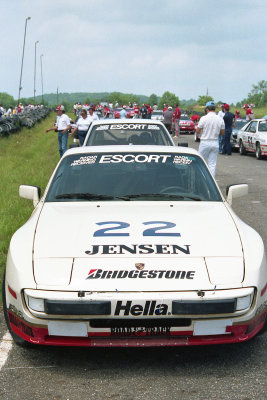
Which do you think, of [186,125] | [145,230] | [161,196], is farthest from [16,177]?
[186,125]

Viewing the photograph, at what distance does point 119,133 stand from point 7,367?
668cm

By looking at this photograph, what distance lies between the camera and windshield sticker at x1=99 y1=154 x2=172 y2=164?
5.23m

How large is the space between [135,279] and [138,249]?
33 centimetres

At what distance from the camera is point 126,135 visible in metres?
9.93

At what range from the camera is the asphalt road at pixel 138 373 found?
3.29 m

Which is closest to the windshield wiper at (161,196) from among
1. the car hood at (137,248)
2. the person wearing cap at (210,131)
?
the car hood at (137,248)

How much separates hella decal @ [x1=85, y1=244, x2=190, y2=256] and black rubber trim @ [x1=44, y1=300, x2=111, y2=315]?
0.43 meters

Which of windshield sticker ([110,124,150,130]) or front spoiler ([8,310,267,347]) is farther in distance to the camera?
windshield sticker ([110,124,150,130])

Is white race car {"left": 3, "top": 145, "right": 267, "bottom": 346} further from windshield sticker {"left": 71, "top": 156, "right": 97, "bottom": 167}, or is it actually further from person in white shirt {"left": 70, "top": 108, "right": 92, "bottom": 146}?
person in white shirt {"left": 70, "top": 108, "right": 92, "bottom": 146}

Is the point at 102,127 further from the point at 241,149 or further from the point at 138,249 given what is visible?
the point at 241,149

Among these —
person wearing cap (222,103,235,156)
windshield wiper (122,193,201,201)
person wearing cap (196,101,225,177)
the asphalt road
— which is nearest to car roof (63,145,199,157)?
windshield wiper (122,193,201,201)

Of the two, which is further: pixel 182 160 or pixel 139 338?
pixel 182 160

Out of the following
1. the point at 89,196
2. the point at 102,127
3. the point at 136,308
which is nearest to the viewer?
the point at 136,308

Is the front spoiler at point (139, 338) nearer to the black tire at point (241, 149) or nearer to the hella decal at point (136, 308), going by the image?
the hella decal at point (136, 308)
